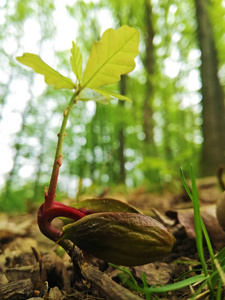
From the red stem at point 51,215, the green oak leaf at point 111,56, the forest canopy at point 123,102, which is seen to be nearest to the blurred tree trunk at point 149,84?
the forest canopy at point 123,102

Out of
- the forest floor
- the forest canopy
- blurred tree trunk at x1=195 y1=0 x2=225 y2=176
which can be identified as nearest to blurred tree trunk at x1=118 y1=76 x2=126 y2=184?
the forest canopy

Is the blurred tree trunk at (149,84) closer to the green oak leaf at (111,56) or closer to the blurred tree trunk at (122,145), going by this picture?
the blurred tree trunk at (122,145)

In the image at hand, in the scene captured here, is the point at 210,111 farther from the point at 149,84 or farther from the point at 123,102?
the point at 123,102

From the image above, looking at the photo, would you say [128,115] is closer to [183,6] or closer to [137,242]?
[183,6]

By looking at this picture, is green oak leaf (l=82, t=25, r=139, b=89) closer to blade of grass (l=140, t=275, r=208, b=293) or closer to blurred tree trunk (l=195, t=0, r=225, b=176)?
blade of grass (l=140, t=275, r=208, b=293)

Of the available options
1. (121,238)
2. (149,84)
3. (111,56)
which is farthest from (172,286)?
(149,84)
